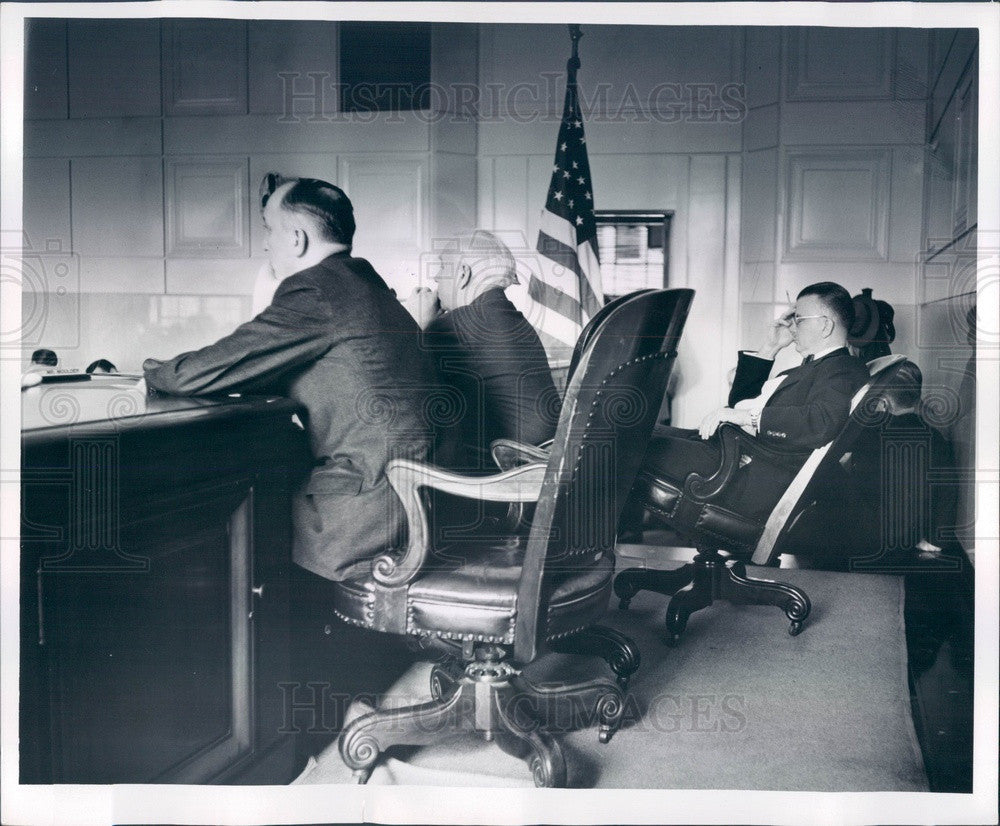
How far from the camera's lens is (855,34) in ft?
5.73

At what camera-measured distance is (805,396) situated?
1.83m

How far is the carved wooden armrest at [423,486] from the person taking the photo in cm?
159

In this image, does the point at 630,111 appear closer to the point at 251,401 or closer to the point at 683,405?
the point at 683,405

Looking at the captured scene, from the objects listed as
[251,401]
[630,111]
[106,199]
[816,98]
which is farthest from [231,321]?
[816,98]

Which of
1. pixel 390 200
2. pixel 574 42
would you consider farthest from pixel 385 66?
pixel 574 42

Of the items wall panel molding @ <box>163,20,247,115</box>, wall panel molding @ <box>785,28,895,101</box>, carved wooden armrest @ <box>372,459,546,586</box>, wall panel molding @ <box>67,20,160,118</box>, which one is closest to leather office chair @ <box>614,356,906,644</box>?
carved wooden armrest @ <box>372,459,546,586</box>

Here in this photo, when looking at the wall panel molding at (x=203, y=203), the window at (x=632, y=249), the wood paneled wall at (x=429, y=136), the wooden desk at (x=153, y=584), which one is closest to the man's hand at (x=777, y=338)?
the wood paneled wall at (x=429, y=136)

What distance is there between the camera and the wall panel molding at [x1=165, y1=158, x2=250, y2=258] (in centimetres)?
176

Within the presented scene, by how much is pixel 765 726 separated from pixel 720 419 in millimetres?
671

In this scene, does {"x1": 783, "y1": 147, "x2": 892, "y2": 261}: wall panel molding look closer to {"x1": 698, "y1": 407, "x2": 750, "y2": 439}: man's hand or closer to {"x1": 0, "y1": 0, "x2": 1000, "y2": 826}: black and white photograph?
{"x1": 0, "y1": 0, "x2": 1000, "y2": 826}: black and white photograph

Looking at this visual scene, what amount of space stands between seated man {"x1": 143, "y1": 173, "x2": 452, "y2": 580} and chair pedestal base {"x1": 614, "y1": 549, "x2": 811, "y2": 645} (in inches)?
22.0

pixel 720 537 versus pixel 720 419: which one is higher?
pixel 720 419

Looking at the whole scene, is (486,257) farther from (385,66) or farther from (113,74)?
(113,74)

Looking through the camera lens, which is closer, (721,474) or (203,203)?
(203,203)
